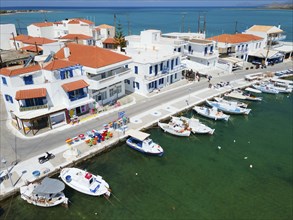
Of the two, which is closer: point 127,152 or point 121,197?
point 121,197

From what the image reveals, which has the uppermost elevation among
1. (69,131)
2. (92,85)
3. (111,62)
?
(111,62)

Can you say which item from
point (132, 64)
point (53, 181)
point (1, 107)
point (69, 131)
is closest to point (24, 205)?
point (53, 181)

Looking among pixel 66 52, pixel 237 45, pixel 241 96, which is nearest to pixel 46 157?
pixel 66 52

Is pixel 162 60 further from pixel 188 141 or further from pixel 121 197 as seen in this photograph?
pixel 121 197

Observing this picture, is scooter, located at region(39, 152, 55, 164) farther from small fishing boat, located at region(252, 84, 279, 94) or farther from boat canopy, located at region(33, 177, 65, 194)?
small fishing boat, located at region(252, 84, 279, 94)

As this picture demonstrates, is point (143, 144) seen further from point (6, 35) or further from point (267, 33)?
point (267, 33)

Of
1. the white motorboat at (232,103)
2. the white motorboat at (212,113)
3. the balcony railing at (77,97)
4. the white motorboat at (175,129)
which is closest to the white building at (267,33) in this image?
the white motorboat at (232,103)

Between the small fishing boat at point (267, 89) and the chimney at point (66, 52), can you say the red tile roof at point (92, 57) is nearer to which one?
the chimney at point (66, 52)
